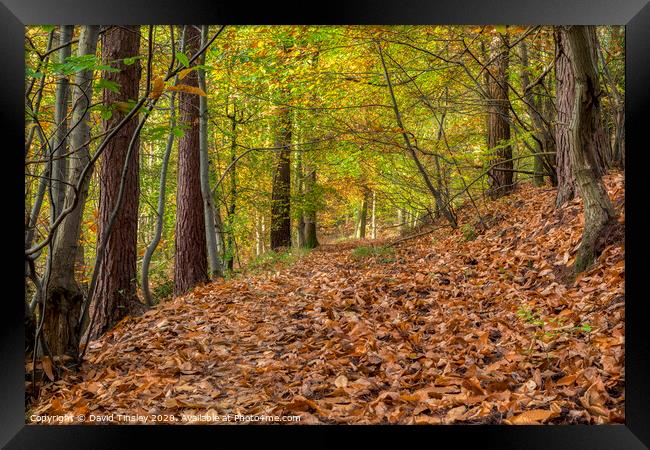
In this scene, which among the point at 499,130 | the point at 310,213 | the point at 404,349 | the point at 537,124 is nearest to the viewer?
the point at 404,349

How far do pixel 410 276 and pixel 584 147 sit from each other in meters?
2.09

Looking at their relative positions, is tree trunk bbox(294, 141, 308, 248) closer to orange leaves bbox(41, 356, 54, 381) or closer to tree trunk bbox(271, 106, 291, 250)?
tree trunk bbox(271, 106, 291, 250)

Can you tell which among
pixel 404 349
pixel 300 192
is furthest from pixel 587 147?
pixel 300 192

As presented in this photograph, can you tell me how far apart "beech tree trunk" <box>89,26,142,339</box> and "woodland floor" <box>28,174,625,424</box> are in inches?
15.2

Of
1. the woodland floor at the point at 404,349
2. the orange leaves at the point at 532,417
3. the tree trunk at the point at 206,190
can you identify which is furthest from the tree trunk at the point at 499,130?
the orange leaves at the point at 532,417

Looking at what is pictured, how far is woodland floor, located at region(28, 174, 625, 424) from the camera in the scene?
2.03m

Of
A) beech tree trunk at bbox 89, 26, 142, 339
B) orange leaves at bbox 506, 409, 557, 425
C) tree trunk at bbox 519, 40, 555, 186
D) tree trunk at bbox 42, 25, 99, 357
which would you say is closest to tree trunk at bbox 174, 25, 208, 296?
beech tree trunk at bbox 89, 26, 142, 339

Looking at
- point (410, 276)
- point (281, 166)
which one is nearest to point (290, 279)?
point (410, 276)

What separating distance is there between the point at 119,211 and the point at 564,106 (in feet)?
16.6

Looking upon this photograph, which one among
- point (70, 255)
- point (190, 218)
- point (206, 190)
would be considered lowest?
point (70, 255)

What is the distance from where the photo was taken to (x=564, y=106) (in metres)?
4.67

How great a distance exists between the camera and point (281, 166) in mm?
10156
